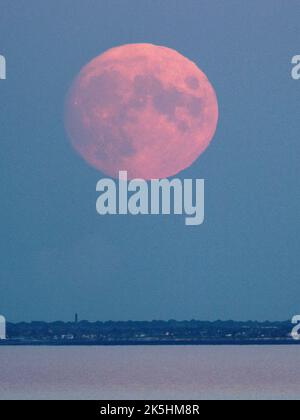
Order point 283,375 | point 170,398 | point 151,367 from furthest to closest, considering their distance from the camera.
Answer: point 151,367
point 283,375
point 170,398

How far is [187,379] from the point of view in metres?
76.2
